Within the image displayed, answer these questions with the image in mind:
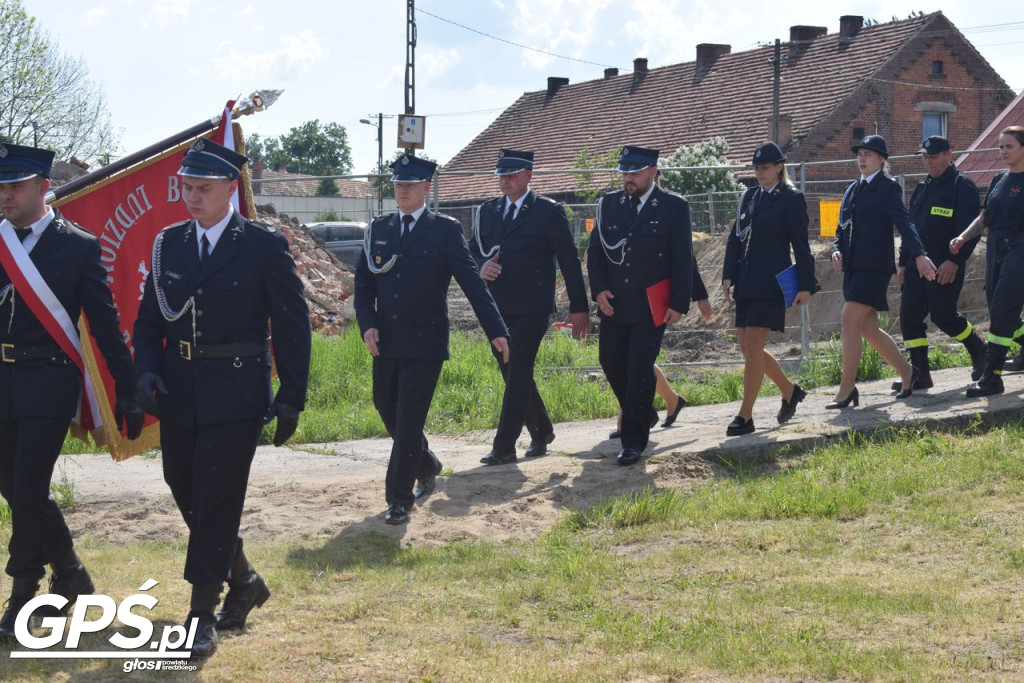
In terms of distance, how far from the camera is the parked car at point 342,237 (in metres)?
21.3

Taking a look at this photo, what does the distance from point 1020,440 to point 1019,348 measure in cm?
248

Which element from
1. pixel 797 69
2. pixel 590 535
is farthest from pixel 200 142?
pixel 797 69

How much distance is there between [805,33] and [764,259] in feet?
120

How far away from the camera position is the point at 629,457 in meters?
8.07

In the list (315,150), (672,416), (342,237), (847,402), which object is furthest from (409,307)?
(315,150)

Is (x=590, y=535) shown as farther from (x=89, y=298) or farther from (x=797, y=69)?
(x=797, y=69)

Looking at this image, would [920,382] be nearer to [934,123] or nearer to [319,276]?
[319,276]

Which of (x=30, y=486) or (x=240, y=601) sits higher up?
(x=30, y=486)

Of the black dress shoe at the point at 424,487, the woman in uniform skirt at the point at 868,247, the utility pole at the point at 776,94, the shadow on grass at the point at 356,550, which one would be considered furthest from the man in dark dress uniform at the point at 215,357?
the utility pole at the point at 776,94

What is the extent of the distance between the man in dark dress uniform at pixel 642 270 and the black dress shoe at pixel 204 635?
3.58 m

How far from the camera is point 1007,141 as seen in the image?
942 centimetres

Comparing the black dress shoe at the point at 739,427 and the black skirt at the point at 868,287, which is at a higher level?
the black skirt at the point at 868,287

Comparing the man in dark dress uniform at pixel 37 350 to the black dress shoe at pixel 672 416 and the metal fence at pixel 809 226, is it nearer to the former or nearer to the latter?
the black dress shoe at pixel 672 416

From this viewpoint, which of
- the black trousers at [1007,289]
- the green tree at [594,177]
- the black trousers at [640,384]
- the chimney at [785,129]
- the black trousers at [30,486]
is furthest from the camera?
the chimney at [785,129]
